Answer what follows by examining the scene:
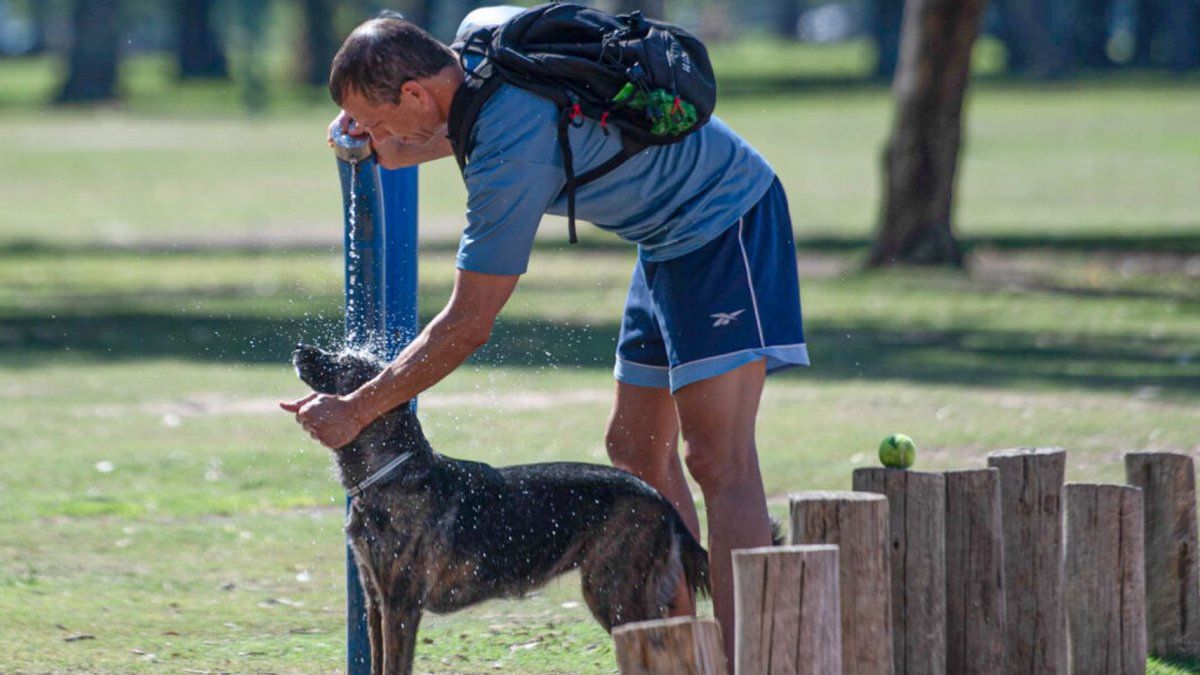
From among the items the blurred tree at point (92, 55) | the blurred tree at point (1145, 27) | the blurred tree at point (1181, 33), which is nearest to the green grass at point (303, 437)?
the blurred tree at point (92, 55)

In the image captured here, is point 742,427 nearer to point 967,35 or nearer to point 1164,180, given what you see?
point 967,35

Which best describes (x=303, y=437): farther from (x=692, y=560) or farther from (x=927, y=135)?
(x=927, y=135)

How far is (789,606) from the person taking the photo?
13.7ft

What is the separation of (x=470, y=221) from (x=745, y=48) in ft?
300

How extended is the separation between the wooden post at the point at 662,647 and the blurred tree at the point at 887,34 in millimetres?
55362

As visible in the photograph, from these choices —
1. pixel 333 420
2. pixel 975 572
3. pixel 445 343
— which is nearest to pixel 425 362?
pixel 445 343

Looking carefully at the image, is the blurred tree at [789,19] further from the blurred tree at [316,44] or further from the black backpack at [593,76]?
the black backpack at [593,76]

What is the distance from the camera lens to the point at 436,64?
4.83 meters

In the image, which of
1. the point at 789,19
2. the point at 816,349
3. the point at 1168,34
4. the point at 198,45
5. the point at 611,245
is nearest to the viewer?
the point at 816,349

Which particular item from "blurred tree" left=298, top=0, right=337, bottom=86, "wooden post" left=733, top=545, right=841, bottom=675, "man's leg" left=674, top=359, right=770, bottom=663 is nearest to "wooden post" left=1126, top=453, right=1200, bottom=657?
"man's leg" left=674, top=359, right=770, bottom=663

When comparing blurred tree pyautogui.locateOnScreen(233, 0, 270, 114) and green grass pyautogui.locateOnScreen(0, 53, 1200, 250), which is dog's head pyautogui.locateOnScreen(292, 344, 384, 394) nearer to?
green grass pyautogui.locateOnScreen(0, 53, 1200, 250)

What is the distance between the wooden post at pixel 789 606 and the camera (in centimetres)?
416

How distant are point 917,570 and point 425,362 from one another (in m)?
1.35

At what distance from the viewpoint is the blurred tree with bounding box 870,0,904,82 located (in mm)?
58656
